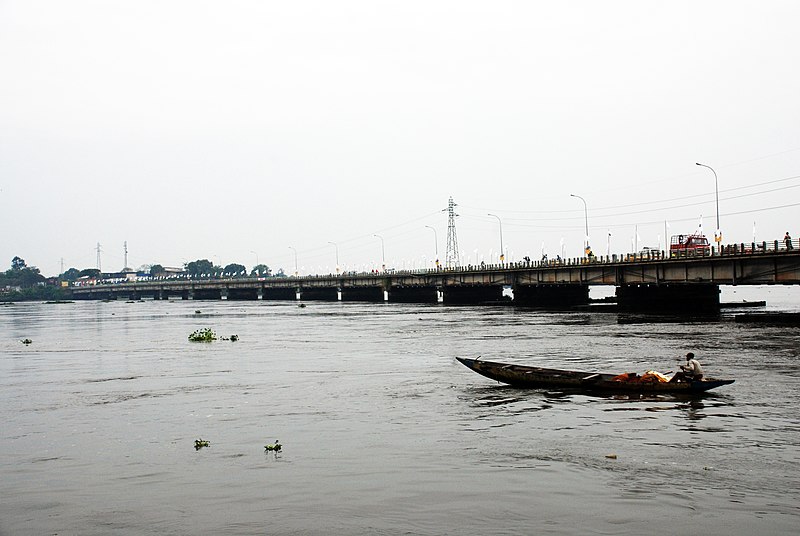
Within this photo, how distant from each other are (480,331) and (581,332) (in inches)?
404

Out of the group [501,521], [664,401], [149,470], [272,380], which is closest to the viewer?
[501,521]

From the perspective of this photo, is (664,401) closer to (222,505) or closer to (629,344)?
(222,505)

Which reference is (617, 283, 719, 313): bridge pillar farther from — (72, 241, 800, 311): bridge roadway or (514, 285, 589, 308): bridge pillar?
(514, 285, 589, 308): bridge pillar

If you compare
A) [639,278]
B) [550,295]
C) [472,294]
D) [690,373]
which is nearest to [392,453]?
[690,373]

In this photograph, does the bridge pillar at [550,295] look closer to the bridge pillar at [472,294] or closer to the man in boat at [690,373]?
the bridge pillar at [472,294]

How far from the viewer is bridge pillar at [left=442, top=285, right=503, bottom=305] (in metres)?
170

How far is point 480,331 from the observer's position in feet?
251

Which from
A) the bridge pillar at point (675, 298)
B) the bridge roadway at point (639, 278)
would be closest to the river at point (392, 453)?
the bridge roadway at point (639, 278)

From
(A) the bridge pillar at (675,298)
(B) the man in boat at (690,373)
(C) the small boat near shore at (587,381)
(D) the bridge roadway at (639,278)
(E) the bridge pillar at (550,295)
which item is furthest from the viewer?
(E) the bridge pillar at (550,295)

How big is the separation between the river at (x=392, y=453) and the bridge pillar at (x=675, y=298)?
206ft

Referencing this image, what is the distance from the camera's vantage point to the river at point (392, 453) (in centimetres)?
1709

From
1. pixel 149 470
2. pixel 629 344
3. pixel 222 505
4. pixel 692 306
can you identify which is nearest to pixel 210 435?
pixel 149 470

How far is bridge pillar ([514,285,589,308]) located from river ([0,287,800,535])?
309 feet

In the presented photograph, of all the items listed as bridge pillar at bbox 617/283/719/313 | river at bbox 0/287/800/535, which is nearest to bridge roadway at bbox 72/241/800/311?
bridge pillar at bbox 617/283/719/313
